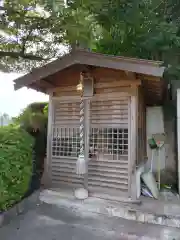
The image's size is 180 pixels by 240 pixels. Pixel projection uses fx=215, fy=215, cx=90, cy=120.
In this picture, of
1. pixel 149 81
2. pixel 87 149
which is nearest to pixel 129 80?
pixel 149 81

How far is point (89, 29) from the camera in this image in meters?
3.34

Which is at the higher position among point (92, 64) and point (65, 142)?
point (92, 64)

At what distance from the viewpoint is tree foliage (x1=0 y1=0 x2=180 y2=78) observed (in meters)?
3.38

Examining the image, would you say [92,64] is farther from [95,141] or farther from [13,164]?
[13,164]

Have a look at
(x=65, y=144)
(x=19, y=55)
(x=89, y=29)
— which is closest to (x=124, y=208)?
(x=65, y=144)

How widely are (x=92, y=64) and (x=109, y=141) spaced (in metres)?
1.95

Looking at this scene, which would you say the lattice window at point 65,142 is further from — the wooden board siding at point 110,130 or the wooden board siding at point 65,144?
the wooden board siding at point 110,130

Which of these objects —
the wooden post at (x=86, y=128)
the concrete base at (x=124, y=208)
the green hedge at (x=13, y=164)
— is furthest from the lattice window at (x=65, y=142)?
the green hedge at (x=13, y=164)

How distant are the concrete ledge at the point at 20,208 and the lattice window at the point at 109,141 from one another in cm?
182

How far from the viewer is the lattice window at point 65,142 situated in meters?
5.79

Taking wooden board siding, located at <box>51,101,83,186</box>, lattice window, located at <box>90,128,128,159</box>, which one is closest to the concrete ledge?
wooden board siding, located at <box>51,101,83,186</box>

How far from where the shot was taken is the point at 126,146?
5305 millimetres

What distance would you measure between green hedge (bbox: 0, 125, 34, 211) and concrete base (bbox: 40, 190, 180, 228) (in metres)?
1.18

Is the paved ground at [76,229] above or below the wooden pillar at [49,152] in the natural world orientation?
below
